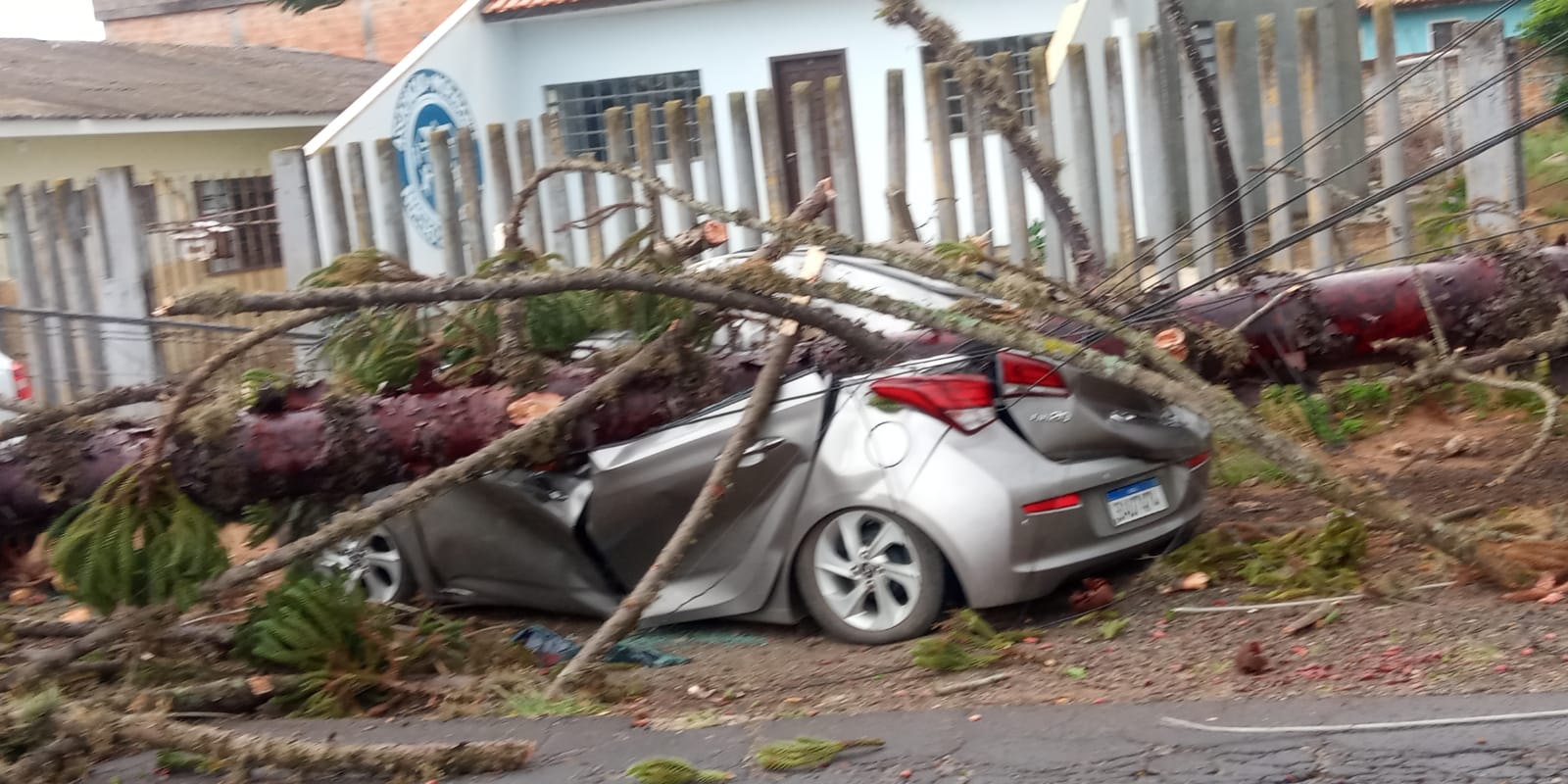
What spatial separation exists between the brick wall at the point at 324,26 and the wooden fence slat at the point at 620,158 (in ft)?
41.9

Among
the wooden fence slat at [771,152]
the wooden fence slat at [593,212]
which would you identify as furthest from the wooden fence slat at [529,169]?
the wooden fence slat at [771,152]

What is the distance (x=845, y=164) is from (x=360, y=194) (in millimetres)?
3175

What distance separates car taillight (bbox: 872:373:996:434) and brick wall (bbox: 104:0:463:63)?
684 inches

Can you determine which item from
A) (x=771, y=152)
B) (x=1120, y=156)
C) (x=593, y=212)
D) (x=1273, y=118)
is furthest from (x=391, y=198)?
(x=1273, y=118)

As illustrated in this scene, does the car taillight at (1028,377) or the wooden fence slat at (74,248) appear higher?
the wooden fence slat at (74,248)

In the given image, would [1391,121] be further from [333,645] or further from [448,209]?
[333,645]

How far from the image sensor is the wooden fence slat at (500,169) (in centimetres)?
930

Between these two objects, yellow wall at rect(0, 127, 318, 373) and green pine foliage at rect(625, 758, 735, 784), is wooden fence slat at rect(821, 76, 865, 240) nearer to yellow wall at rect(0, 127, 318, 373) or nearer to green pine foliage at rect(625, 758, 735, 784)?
yellow wall at rect(0, 127, 318, 373)

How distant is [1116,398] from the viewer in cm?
548

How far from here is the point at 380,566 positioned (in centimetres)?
666

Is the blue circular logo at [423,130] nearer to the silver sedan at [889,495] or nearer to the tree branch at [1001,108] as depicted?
the tree branch at [1001,108]

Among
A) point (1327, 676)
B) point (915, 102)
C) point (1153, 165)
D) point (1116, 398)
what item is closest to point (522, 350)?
point (1116, 398)

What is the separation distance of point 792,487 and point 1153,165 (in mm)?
4154

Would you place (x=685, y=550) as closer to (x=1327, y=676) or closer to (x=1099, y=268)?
(x=1327, y=676)
